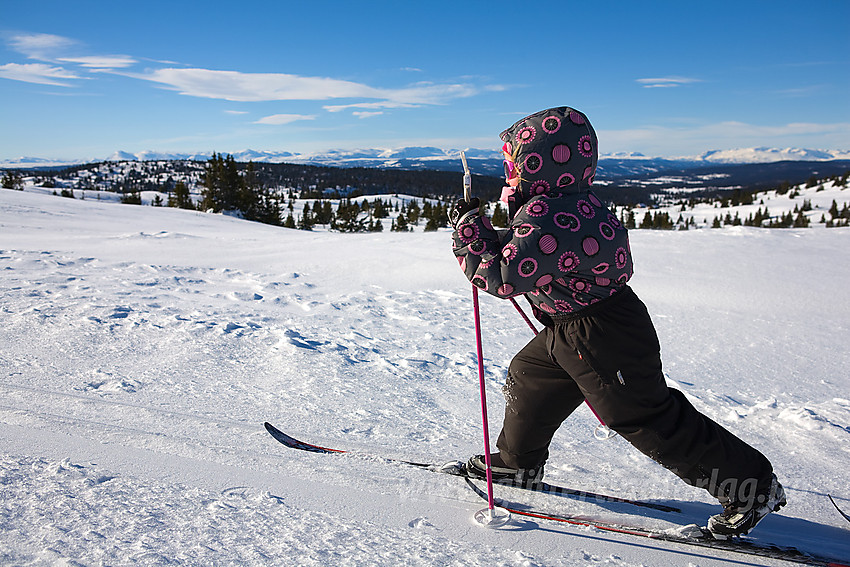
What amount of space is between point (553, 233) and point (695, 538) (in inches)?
54.0

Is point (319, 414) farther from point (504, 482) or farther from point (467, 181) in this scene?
point (467, 181)

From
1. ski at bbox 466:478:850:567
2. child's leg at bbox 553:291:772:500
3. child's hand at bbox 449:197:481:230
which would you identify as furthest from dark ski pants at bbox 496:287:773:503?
child's hand at bbox 449:197:481:230

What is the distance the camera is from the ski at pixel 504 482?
2287 mm

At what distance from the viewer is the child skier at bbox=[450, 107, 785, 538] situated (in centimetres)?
189

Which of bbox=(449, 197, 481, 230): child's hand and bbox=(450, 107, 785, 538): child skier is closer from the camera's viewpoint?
bbox=(450, 107, 785, 538): child skier

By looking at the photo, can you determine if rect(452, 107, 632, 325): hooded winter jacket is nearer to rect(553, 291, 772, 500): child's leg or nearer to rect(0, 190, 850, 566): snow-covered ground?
rect(553, 291, 772, 500): child's leg

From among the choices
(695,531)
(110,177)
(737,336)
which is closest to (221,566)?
(695,531)

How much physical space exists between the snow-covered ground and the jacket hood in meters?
1.39

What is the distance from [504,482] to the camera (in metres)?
2.40

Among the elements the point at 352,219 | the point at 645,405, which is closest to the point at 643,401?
the point at 645,405

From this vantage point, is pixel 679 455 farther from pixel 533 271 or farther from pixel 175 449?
pixel 175 449

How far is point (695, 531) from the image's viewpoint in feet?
6.64

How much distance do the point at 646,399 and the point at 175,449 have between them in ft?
6.90

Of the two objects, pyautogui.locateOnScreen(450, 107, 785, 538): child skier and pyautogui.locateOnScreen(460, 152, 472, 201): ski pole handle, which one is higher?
pyautogui.locateOnScreen(460, 152, 472, 201): ski pole handle
